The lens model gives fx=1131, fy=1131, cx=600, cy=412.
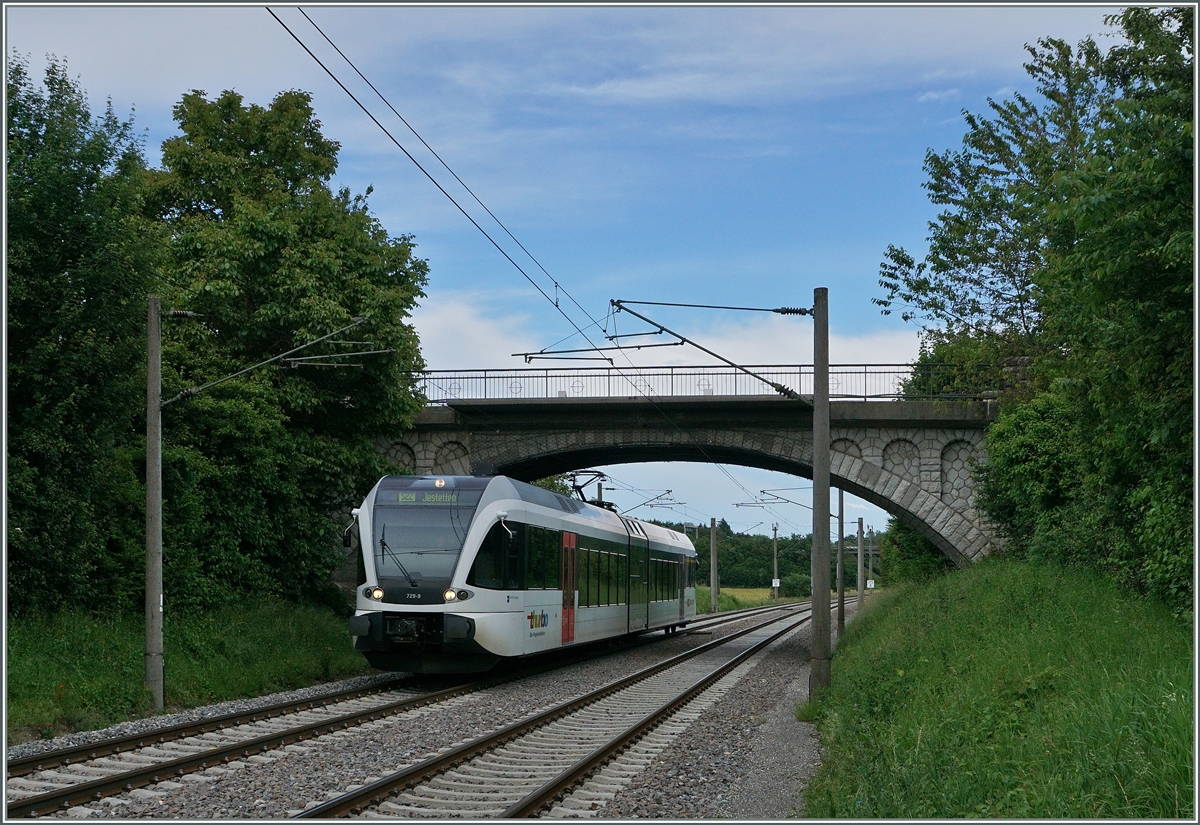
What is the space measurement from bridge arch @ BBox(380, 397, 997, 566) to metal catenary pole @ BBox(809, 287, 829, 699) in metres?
12.1

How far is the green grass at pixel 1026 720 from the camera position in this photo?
671 cm

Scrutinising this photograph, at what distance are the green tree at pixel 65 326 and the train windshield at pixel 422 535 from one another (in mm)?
4313

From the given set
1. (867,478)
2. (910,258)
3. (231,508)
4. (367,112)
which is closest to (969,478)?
(867,478)

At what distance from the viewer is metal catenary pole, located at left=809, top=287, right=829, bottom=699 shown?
16.9 metres

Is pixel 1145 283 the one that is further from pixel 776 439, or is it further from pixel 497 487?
pixel 776 439

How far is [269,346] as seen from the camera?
25781 millimetres

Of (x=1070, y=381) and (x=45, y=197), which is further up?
(x=45, y=197)

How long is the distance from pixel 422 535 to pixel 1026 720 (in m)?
10.6

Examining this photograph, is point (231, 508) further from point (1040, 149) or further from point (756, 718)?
point (1040, 149)

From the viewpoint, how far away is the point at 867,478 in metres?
30.9

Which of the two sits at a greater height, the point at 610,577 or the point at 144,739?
the point at 610,577

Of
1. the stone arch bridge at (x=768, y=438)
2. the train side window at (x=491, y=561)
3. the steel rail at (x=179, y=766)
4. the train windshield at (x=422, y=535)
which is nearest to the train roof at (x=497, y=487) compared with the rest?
the train windshield at (x=422, y=535)

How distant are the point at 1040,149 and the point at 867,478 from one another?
9.65 m

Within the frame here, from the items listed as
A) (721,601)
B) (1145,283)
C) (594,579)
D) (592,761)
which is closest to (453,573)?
(594,579)
